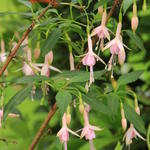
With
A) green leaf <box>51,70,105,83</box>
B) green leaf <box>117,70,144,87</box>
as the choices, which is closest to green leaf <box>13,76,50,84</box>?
green leaf <box>51,70,105,83</box>

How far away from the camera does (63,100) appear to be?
0.90 m

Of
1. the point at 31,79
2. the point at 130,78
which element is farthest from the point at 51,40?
the point at 130,78

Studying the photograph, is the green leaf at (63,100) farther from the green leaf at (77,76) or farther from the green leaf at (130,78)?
the green leaf at (130,78)

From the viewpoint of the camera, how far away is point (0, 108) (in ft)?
3.41

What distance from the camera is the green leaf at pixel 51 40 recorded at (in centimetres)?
99

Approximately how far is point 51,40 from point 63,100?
0.49 ft

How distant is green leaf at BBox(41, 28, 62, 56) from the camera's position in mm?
993

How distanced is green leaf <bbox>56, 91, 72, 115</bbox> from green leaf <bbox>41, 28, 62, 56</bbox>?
12cm

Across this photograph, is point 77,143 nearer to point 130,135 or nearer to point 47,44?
point 130,135

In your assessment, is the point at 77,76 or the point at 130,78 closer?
the point at 77,76

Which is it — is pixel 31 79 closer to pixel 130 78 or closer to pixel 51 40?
pixel 51 40

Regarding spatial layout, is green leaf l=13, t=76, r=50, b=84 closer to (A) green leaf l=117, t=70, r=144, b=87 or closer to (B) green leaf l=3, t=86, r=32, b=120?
(B) green leaf l=3, t=86, r=32, b=120

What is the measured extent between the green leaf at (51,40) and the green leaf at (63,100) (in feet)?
0.39

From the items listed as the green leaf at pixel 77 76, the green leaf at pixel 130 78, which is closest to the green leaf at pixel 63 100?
the green leaf at pixel 77 76
